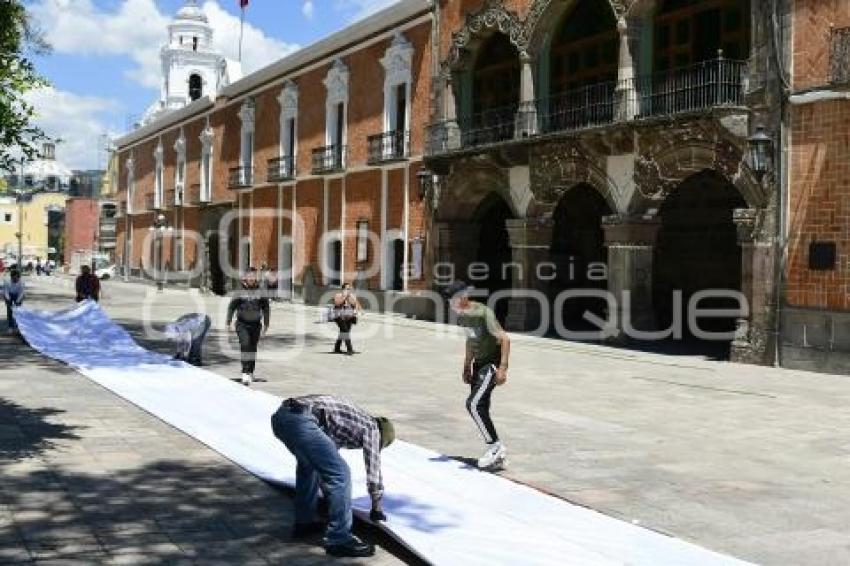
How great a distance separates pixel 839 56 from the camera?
1474cm

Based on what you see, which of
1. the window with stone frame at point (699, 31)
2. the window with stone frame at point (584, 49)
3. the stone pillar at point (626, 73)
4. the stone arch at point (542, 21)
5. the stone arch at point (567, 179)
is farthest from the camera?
the stone arch at point (542, 21)

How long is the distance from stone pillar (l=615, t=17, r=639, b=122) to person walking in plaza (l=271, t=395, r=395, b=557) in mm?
14672

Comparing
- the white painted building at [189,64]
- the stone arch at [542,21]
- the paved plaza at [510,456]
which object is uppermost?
the white painted building at [189,64]

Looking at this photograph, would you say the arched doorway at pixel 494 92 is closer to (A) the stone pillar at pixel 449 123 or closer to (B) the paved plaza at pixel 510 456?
(A) the stone pillar at pixel 449 123

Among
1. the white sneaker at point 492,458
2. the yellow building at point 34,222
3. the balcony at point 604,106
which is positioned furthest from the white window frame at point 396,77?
the yellow building at point 34,222

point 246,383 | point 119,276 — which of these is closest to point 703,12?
point 246,383

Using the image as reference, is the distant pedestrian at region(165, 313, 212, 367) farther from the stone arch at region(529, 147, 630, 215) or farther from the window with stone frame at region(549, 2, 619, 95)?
the window with stone frame at region(549, 2, 619, 95)

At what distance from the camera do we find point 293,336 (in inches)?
810

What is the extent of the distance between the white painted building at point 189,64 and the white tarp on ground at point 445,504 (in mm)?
55005

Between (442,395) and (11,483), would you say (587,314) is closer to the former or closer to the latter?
(442,395)

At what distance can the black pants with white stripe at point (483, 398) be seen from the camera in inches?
303

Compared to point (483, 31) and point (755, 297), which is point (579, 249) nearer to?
point (483, 31)

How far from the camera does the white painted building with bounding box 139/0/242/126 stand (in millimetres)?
63094

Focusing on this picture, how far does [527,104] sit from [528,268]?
3.87m
